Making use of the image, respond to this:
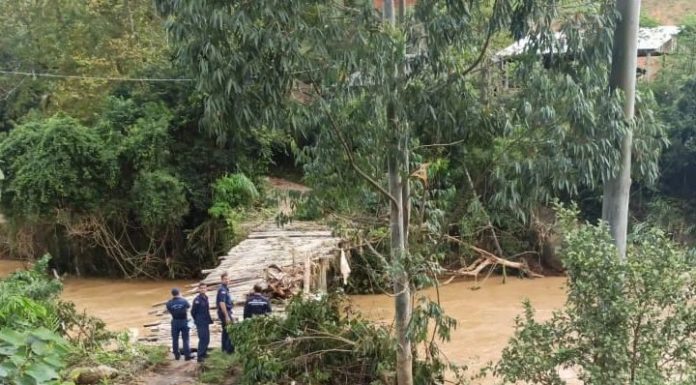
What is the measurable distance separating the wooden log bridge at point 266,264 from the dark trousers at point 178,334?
45cm

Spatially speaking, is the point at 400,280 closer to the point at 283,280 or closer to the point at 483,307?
the point at 283,280

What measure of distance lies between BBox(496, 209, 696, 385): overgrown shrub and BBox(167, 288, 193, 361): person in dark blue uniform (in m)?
5.16

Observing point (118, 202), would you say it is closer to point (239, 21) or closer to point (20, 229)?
point (20, 229)

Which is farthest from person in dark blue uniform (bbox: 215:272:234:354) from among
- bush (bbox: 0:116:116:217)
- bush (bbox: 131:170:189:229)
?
bush (bbox: 0:116:116:217)

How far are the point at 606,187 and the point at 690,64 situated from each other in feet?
56.7

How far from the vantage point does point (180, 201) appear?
18203 millimetres

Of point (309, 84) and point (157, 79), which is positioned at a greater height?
point (157, 79)

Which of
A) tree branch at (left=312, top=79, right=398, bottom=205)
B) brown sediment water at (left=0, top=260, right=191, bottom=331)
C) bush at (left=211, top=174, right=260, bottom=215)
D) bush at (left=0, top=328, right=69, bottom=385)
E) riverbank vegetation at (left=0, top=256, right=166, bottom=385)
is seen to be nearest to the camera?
bush at (left=0, top=328, right=69, bottom=385)

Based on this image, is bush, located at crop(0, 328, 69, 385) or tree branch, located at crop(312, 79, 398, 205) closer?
bush, located at crop(0, 328, 69, 385)

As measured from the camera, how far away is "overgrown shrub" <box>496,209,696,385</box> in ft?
15.5

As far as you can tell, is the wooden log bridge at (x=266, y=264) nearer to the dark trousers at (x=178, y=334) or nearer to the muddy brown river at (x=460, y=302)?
the dark trousers at (x=178, y=334)

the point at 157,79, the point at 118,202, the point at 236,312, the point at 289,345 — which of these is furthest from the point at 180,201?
the point at 289,345

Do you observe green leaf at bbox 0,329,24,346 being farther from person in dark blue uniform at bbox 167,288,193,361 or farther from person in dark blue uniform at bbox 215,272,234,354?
person in dark blue uniform at bbox 215,272,234,354

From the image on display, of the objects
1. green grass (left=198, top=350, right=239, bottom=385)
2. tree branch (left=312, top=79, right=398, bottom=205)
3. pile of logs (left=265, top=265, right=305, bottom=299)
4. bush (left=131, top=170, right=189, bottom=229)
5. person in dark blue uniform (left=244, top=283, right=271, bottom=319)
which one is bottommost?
green grass (left=198, top=350, right=239, bottom=385)
